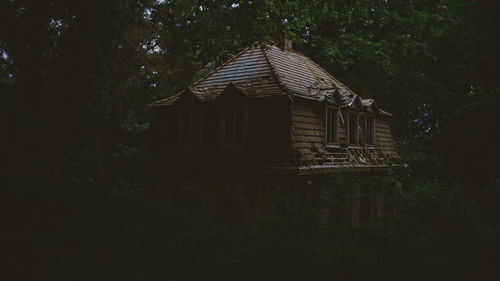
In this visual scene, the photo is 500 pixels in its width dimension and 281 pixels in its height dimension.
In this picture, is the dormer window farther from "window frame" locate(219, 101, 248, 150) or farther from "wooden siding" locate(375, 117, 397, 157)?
"window frame" locate(219, 101, 248, 150)

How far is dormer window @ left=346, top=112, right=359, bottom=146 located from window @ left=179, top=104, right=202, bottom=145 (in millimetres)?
6807

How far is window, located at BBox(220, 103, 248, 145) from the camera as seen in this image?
16.1 meters

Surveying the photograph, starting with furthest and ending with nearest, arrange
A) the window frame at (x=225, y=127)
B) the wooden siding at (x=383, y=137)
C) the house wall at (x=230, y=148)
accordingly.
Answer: the wooden siding at (x=383, y=137) < the window frame at (x=225, y=127) < the house wall at (x=230, y=148)

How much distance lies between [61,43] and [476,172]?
1998cm

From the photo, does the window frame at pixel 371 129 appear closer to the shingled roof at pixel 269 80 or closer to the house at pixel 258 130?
the house at pixel 258 130

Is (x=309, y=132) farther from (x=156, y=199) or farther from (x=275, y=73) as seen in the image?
(x=156, y=199)

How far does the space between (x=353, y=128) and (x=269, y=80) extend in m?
5.24

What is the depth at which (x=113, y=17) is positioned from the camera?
10.3 metres

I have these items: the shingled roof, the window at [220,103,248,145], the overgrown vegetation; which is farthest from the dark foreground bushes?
the shingled roof

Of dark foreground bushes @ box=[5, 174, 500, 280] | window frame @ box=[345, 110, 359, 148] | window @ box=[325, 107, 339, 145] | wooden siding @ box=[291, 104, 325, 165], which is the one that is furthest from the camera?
window frame @ box=[345, 110, 359, 148]

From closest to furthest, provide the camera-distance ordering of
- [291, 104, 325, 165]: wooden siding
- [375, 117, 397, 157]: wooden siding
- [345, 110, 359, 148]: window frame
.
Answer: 1. [291, 104, 325, 165]: wooden siding
2. [345, 110, 359, 148]: window frame
3. [375, 117, 397, 157]: wooden siding

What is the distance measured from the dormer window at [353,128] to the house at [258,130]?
4 centimetres

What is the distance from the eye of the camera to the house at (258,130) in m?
15.2

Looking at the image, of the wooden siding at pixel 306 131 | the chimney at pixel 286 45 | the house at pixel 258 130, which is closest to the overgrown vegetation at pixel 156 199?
the house at pixel 258 130
